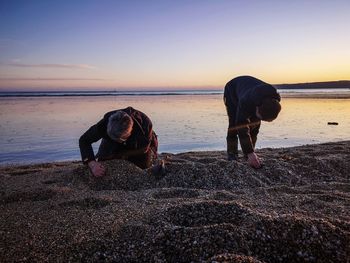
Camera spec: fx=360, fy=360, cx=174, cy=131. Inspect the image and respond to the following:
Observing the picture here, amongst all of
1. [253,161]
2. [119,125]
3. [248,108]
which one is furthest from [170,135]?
[119,125]

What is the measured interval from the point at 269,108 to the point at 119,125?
6.89 feet

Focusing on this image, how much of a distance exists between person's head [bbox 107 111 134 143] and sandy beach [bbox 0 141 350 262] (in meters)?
0.67

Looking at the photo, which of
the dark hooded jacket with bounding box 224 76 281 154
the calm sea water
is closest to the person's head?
the dark hooded jacket with bounding box 224 76 281 154

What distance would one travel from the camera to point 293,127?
14.0m

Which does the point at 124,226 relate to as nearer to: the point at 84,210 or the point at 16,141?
the point at 84,210

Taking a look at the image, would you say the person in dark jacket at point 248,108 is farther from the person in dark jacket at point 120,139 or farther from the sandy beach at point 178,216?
the person in dark jacket at point 120,139

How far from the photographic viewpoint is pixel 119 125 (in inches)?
188

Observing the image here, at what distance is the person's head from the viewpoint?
4.79m

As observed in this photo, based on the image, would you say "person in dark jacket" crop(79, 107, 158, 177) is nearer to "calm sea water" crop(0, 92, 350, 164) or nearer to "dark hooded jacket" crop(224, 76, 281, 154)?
"dark hooded jacket" crop(224, 76, 281, 154)

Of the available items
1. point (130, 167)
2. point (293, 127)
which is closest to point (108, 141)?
point (130, 167)

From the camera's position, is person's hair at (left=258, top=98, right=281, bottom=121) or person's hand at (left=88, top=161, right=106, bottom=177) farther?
person's hand at (left=88, top=161, right=106, bottom=177)

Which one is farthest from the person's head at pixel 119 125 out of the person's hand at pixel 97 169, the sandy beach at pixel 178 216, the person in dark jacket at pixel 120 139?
the sandy beach at pixel 178 216

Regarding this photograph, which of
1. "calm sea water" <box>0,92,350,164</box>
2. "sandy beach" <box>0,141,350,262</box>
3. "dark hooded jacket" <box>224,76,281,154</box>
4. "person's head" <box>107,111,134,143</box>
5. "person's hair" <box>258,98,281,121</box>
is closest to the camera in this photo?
"sandy beach" <box>0,141,350,262</box>

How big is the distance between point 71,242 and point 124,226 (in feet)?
1.59
